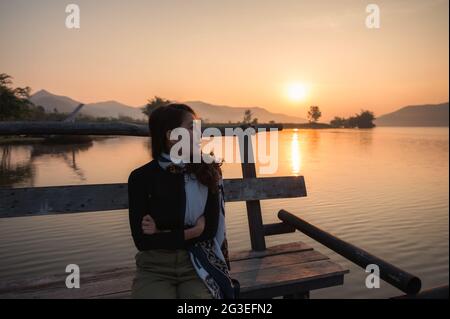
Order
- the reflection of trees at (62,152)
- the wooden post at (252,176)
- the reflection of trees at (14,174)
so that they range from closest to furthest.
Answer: the wooden post at (252,176), the reflection of trees at (14,174), the reflection of trees at (62,152)

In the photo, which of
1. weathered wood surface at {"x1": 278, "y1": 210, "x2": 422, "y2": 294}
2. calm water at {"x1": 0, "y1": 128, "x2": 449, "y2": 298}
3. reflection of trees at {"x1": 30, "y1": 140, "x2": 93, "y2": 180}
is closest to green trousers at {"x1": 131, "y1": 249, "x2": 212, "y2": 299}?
weathered wood surface at {"x1": 278, "y1": 210, "x2": 422, "y2": 294}

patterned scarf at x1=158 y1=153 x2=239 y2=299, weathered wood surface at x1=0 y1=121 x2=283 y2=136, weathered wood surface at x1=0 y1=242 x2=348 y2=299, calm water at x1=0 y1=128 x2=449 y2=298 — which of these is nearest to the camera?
patterned scarf at x1=158 y1=153 x2=239 y2=299

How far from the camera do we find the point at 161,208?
8.63 feet

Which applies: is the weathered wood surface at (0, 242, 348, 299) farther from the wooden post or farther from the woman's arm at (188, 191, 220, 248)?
the woman's arm at (188, 191, 220, 248)

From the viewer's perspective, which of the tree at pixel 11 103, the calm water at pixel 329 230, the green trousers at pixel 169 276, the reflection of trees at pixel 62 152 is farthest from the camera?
the tree at pixel 11 103

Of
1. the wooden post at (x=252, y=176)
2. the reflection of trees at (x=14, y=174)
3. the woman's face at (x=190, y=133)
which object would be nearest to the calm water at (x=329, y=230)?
the reflection of trees at (x=14, y=174)

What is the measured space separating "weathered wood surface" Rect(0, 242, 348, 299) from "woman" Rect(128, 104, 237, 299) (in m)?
0.52

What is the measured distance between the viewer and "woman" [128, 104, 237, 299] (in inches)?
100

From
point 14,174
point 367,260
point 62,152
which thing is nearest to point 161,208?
point 367,260

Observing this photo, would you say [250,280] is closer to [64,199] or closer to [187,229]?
[187,229]

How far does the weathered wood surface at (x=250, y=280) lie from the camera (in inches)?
117

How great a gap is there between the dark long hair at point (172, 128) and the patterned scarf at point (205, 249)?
2.2 inches

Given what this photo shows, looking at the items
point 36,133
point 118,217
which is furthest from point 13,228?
point 36,133

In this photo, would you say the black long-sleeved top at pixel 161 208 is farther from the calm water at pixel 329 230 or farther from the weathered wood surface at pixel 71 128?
the calm water at pixel 329 230
